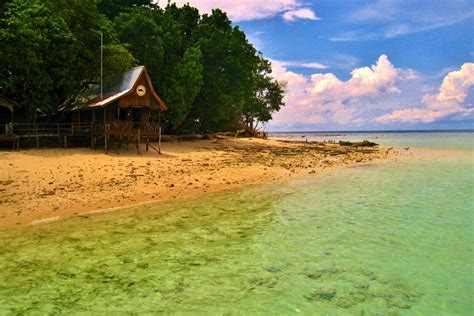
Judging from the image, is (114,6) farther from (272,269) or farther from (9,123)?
(272,269)

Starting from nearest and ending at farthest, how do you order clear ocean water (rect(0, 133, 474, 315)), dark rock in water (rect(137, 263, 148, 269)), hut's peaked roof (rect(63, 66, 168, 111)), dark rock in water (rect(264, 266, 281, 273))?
clear ocean water (rect(0, 133, 474, 315)) < dark rock in water (rect(264, 266, 281, 273)) < dark rock in water (rect(137, 263, 148, 269)) < hut's peaked roof (rect(63, 66, 168, 111))

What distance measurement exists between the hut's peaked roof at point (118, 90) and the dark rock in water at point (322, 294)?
21.3 meters

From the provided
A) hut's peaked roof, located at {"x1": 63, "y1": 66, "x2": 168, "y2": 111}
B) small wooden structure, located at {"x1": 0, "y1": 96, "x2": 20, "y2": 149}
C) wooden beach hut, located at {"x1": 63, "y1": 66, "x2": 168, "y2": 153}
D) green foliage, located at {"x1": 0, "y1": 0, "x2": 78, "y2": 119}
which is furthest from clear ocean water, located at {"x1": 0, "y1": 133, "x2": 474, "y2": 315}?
green foliage, located at {"x1": 0, "y1": 0, "x2": 78, "y2": 119}

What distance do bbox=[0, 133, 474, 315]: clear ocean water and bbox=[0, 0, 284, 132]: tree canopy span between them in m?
16.3

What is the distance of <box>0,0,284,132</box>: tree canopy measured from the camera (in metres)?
22.8

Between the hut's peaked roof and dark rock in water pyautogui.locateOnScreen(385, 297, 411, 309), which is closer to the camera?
dark rock in water pyautogui.locateOnScreen(385, 297, 411, 309)

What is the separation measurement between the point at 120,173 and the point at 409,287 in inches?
509

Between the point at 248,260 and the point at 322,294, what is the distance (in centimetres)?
196

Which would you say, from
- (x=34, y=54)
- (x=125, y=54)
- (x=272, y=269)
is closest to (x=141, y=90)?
(x=125, y=54)

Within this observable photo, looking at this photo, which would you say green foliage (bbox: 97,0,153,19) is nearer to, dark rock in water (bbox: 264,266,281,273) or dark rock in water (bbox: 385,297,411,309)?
dark rock in water (bbox: 264,266,281,273)

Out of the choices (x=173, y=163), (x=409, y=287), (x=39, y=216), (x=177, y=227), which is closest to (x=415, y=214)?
(x=409, y=287)

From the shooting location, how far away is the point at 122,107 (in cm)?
2619

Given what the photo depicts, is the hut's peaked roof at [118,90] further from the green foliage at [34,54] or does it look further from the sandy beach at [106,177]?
the sandy beach at [106,177]

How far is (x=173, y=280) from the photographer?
6695mm
